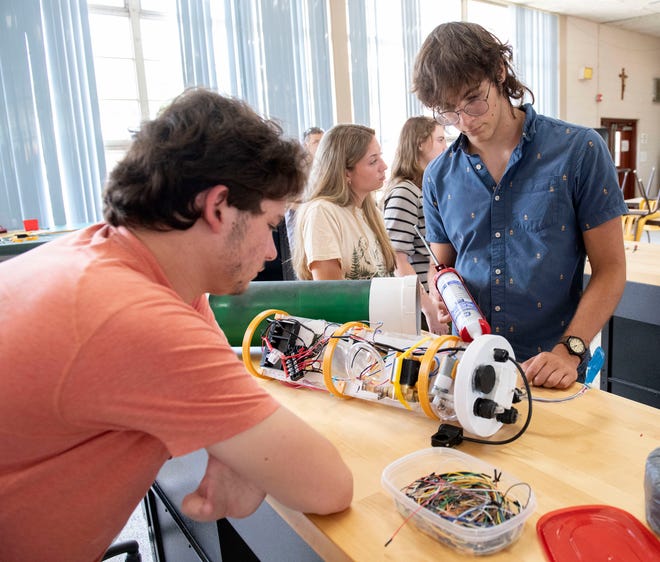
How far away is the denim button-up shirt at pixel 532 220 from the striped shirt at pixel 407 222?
723mm

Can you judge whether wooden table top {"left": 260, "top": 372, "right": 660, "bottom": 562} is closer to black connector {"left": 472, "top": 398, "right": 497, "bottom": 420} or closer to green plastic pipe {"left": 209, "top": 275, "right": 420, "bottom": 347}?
black connector {"left": 472, "top": 398, "right": 497, "bottom": 420}

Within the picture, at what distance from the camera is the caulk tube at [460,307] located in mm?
997

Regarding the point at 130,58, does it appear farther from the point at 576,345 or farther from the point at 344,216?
the point at 576,345

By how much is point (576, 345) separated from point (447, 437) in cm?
42

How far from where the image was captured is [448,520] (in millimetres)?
589

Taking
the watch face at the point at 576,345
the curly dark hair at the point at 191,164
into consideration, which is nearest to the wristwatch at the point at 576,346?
the watch face at the point at 576,345

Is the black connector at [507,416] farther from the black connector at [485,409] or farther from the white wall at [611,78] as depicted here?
the white wall at [611,78]

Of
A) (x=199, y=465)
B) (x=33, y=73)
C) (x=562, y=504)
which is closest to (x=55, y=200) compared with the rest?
(x=33, y=73)

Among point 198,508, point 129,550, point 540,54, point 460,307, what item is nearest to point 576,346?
point 460,307

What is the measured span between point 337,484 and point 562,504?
0.94ft

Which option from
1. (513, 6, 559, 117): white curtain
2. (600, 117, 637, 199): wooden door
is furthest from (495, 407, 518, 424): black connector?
(600, 117, 637, 199): wooden door

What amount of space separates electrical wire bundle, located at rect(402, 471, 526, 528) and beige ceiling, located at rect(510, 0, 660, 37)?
7137 mm

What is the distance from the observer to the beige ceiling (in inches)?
259

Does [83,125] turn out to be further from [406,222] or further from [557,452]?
[557,452]
